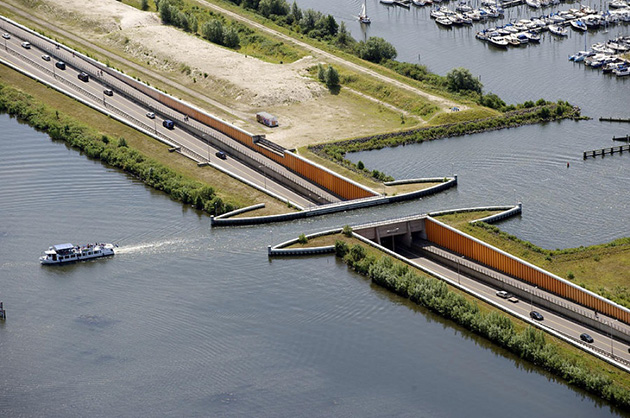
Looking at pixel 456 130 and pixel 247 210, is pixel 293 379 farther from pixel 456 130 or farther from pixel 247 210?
pixel 456 130

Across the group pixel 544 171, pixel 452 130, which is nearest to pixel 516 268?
pixel 544 171

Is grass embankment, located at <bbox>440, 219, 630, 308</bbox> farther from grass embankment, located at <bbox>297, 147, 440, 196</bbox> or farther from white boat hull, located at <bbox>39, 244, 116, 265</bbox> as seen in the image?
white boat hull, located at <bbox>39, 244, 116, 265</bbox>

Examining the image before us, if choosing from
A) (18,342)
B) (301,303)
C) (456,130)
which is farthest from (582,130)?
(18,342)

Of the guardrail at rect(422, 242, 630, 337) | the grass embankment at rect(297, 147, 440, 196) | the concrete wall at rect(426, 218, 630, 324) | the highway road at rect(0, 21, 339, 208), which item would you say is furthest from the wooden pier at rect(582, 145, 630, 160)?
the highway road at rect(0, 21, 339, 208)

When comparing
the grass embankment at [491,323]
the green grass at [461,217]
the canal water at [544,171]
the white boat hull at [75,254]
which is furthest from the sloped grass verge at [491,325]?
the white boat hull at [75,254]

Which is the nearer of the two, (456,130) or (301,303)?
(301,303)

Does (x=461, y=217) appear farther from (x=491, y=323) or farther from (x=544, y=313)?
(x=491, y=323)
